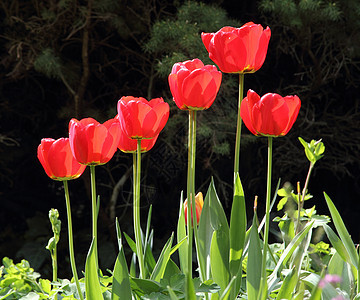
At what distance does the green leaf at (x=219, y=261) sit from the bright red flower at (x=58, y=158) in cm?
29

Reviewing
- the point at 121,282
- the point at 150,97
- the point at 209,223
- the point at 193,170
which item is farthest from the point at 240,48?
the point at 150,97

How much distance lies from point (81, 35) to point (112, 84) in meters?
0.33

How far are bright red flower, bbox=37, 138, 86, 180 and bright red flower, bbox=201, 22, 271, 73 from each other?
31 centimetres

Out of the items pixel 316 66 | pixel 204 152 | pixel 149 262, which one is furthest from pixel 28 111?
pixel 149 262

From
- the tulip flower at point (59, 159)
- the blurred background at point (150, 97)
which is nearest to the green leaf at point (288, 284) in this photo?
the tulip flower at point (59, 159)

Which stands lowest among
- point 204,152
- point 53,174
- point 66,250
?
point 66,250

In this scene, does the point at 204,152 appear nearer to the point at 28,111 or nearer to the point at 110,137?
the point at 28,111

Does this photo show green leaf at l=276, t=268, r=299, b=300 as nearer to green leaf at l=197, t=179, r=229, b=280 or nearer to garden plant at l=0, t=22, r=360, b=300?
garden plant at l=0, t=22, r=360, b=300

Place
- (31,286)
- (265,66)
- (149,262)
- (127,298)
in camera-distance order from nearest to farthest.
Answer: (127,298)
(149,262)
(31,286)
(265,66)

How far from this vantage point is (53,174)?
921mm

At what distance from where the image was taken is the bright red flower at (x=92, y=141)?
870mm

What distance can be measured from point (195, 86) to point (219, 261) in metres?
0.32

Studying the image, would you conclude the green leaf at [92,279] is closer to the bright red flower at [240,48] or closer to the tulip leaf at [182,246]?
the tulip leaf at [182,246]

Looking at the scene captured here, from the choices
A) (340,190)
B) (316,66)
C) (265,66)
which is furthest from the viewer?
(340,190)
